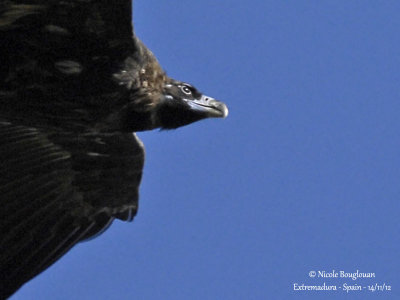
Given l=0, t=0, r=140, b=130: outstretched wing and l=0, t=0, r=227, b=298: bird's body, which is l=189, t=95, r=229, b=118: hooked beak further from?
l=0, t=0, r=140, b=130: outstretched wing

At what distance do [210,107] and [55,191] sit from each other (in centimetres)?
163

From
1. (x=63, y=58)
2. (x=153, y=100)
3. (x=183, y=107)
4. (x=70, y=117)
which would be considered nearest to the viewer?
(x=63, y=58)

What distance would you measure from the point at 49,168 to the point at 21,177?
0.40 meters

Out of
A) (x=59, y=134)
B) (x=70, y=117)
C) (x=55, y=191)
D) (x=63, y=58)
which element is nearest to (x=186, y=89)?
(x=70, y=117)

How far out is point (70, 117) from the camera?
11016mm

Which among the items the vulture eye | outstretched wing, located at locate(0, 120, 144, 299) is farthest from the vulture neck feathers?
outstretched wing, located at locate(0, 120, 144, 299)

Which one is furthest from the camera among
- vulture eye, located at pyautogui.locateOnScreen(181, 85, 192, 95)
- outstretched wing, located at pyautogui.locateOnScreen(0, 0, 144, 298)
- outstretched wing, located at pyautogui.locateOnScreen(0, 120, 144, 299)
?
vulture eye, located at pyautogui.locateOnScreen(181, 85, 192, 95)

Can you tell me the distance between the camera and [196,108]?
11.4m

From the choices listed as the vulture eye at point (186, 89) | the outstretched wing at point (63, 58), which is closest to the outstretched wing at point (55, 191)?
the outstretched wing at point (63, 58)

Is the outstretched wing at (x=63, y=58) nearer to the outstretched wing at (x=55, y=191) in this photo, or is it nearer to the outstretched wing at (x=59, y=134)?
the outstretched wing at (x=59, y=134)

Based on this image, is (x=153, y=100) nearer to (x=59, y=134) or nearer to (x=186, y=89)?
(x=186, y=89)

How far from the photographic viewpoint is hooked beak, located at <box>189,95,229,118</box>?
11.4 meters

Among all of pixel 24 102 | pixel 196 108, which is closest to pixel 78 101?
pixel 24 102

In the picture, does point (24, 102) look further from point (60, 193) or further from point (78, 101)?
point (60, 193)
